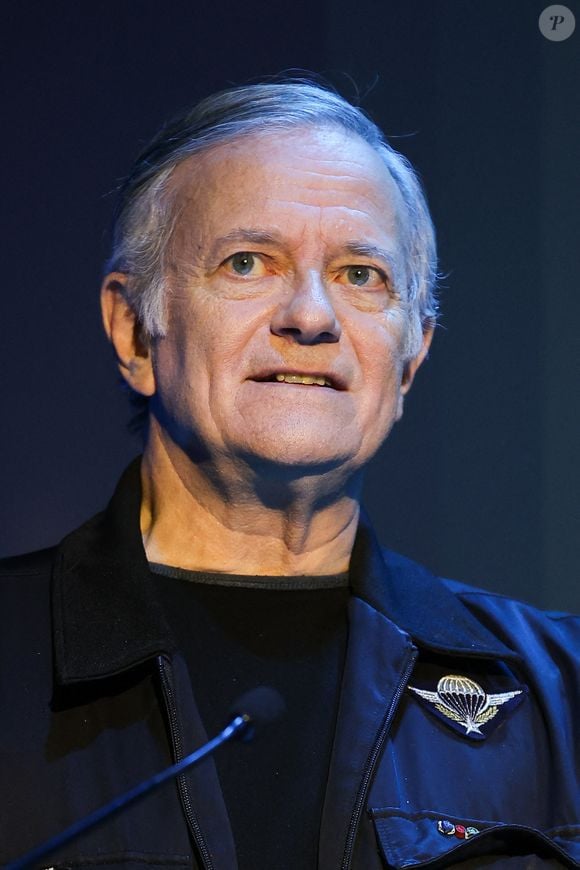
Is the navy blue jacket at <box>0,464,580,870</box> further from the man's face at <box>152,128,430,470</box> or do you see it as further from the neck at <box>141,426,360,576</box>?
the man's face at <box>152,128,430,470</box>

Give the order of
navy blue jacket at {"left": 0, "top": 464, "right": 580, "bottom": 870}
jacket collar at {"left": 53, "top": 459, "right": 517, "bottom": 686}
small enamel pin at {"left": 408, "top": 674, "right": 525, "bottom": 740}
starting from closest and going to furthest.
→ navy blue jacket at {"left": 0, "top": 464, "right": 580, "bottom": 870} → jacket collar at {"left": 53, "top": 459, "right": 517, "bottom": 686} → small enamel pin at {"left": 408, "top": 674, "right": 525, "bottom": 740}

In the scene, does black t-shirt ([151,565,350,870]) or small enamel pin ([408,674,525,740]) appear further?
small enamel pin ([408,674,525,740])

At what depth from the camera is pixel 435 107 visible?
2.64m

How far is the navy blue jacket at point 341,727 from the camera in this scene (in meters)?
1.77

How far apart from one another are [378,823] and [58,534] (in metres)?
0.98

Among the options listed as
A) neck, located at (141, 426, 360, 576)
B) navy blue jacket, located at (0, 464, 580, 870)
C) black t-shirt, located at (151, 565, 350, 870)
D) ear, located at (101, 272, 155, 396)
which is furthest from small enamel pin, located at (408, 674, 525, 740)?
ear, located at (101, 272, 155, 396)

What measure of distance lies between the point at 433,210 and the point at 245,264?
689 mm

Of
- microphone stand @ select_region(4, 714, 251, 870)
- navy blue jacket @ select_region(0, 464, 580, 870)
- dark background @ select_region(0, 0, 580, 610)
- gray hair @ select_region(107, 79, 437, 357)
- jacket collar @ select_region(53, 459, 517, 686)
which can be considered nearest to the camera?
microphone stand @ select_region(4, 714, 251, 870)

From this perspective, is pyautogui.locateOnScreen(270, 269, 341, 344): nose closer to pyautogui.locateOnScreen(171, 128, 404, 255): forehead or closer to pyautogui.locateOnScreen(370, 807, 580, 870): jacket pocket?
pyautogui.locateOnScreen(171, 128, 404, 255): forehead

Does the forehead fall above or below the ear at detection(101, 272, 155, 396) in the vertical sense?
above

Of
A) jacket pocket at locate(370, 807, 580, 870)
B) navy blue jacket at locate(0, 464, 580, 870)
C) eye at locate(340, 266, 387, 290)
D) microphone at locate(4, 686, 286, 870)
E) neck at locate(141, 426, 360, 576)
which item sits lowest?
jacket pocket at locate(370, 807, 580, 870)

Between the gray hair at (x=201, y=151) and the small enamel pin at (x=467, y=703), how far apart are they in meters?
0.52

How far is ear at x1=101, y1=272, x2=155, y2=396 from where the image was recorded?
217 cm

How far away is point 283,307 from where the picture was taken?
6.56ft
